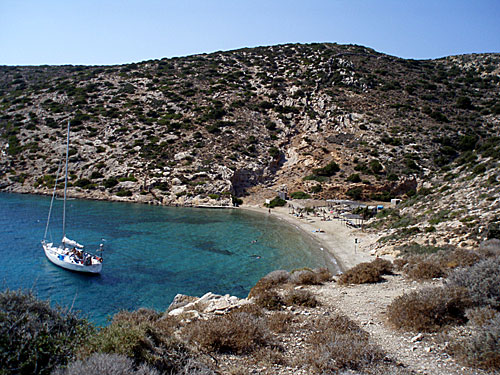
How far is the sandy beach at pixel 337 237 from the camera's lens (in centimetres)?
2255

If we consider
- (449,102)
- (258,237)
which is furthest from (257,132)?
(449,102)

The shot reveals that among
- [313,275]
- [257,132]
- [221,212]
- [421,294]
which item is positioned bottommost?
[221,212]

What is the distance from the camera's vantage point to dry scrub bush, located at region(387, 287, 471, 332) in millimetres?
6809

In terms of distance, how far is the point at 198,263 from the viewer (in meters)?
21.7

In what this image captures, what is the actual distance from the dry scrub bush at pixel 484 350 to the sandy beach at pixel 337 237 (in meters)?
15.4

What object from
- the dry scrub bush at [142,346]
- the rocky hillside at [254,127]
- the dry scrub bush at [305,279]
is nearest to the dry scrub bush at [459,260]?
the dry scrub bush at [305,279]

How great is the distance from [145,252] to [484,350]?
21.9 meters

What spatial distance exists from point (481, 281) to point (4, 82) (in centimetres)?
9456

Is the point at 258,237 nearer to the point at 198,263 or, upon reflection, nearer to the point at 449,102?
the point at 198,263

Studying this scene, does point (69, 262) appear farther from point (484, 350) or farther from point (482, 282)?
point (484, 350)

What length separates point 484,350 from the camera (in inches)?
203

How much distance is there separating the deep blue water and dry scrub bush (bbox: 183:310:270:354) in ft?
14.0

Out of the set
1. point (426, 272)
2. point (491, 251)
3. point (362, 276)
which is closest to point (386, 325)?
point (362, 276)

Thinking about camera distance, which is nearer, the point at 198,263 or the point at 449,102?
the point at 198,263
